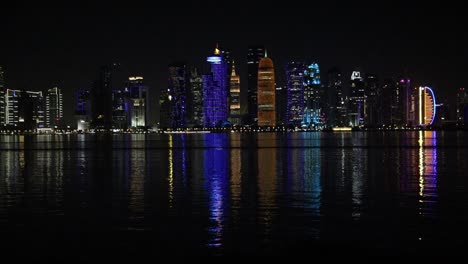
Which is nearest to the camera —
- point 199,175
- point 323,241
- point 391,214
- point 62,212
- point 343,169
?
point 323,241

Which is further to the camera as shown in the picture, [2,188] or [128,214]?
[2,188]

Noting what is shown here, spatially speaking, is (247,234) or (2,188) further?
(2,188)

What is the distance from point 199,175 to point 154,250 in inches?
1037

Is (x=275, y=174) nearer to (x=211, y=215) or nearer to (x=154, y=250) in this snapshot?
(x=211, y=215)

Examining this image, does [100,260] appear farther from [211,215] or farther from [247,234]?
[211,215]

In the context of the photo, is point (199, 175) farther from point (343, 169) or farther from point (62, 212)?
point (62, 212)

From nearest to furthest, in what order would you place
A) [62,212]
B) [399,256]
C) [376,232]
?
[399,256] < [376,232] < [62,212]

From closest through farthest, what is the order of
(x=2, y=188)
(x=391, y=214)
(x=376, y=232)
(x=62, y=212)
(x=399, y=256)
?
(x=399, y=256) → (x=376, y=232) → (x=391, y=214) → (x=62, y=212) → (x=2, y=188)

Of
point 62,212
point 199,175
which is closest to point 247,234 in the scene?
point 62,212

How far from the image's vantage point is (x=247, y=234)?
20.5m

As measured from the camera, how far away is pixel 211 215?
24.8 m

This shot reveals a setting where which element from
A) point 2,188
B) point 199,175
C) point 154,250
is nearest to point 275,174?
point 199,175

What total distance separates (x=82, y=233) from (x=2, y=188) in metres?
17.3

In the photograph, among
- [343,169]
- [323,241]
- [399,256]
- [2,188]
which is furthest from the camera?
[343,169]
